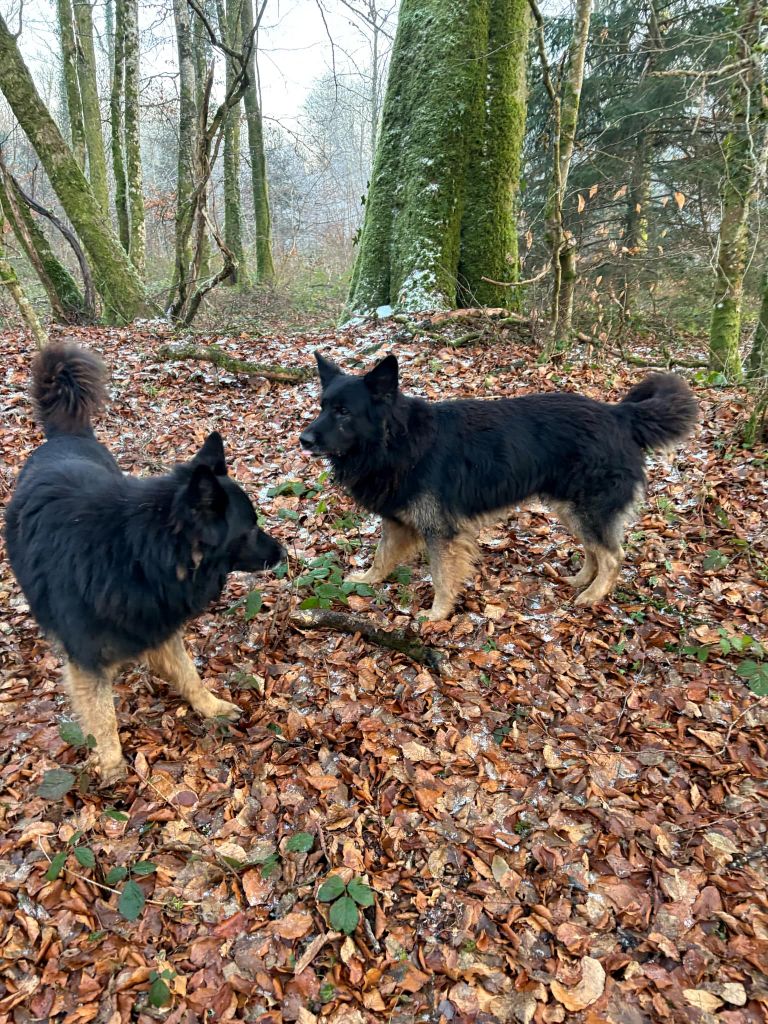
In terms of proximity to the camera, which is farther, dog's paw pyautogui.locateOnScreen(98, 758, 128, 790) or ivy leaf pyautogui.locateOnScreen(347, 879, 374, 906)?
dog's paw pyautogui.locateOnScreen(98, 758, 128, 790)

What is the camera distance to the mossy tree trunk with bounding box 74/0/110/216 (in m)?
17.1

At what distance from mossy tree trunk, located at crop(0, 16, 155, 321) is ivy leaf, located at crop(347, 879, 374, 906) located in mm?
11816

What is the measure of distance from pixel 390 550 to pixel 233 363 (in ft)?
16.1

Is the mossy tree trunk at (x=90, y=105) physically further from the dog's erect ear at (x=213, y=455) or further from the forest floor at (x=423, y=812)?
the dog's erect ear at (x=213, y=455)

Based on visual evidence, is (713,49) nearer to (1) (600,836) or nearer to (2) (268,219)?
(2) (268,219)

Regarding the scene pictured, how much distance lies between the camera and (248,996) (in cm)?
→ 252

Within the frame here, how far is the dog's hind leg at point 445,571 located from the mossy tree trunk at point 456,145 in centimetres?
594

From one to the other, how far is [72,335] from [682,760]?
11221 mm

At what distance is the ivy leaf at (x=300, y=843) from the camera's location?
2.99 m

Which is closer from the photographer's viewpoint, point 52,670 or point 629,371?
point 52,670

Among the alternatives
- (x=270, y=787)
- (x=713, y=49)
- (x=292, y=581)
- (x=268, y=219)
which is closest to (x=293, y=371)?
(x=292, y=581)

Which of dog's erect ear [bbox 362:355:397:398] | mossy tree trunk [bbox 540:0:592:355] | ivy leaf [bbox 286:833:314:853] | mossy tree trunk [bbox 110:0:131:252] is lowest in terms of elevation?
ivy leaf [bbox 286:833:314:853]

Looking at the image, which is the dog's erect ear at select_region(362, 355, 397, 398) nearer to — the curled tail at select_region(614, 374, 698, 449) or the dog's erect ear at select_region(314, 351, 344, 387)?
the dog's erect ear at select_region(314, 351, 344, 387)

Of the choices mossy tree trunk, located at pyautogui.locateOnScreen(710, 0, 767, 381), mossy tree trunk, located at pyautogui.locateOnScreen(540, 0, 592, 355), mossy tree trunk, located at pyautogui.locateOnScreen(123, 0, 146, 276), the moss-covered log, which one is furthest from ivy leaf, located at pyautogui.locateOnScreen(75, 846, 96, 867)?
mossy tree trunk, located at pyautogui.locateOnScreen(123, 0, 146, 276)
